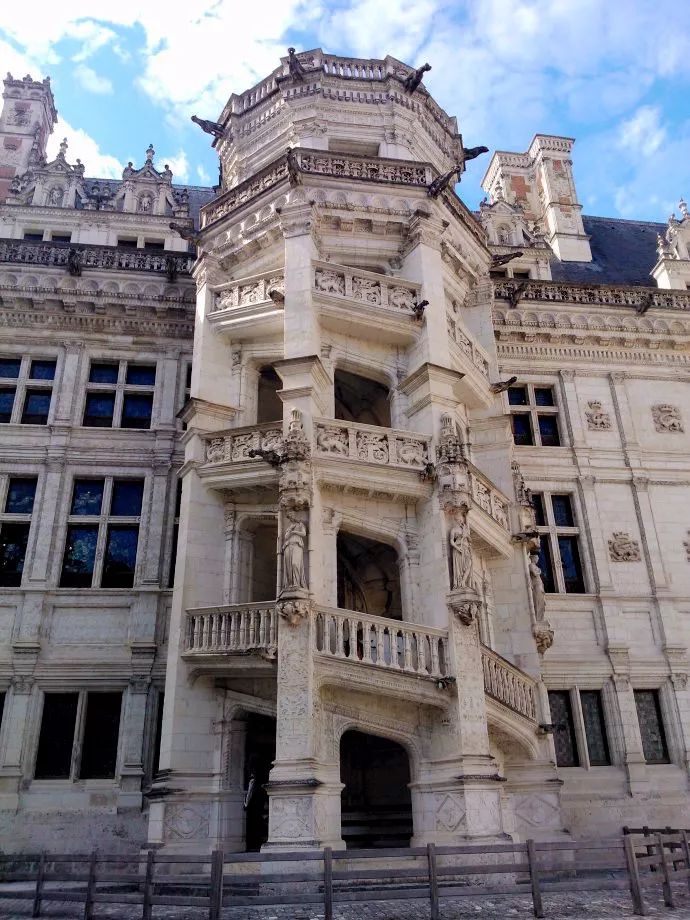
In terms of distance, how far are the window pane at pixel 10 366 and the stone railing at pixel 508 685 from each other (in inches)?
523

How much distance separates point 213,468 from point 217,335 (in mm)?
3487

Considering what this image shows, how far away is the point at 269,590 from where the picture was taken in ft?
49.1

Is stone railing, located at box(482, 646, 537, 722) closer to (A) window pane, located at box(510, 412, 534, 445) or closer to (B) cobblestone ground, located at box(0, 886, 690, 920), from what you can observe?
(B) cobblestone ground, located at box(0, 886, 690, 920)

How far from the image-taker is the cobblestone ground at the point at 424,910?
8297 mm

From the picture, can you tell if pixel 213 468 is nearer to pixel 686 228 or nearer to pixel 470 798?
pixel 470 798

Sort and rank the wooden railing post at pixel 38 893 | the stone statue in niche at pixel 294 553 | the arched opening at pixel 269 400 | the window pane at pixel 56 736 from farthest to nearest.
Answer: the arched opening at pixel 269 400 → the window pane at pixel 56 736 → the stone statue in niche at pixel 294 553 → the wooden railing post at pixel 38 893

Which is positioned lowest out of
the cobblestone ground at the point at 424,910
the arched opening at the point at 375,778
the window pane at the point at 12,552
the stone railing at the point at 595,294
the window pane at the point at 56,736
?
the cobblestone ground at the point at 424,910

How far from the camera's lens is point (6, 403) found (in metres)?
18.7

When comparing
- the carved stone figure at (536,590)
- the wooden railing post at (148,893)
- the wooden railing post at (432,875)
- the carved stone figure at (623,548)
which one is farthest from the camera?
the carved stone figure at (623,548)

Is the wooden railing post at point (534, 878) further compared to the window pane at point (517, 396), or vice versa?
the window pane at point (517, 396)

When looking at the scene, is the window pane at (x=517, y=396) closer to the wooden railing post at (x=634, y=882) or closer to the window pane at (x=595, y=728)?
the window pane at (x=595, y=728)

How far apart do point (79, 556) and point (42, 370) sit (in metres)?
5.09

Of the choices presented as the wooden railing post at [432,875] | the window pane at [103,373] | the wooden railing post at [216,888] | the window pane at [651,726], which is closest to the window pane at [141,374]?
the window pane at [103,373]

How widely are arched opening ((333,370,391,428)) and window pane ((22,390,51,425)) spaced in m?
7.12
